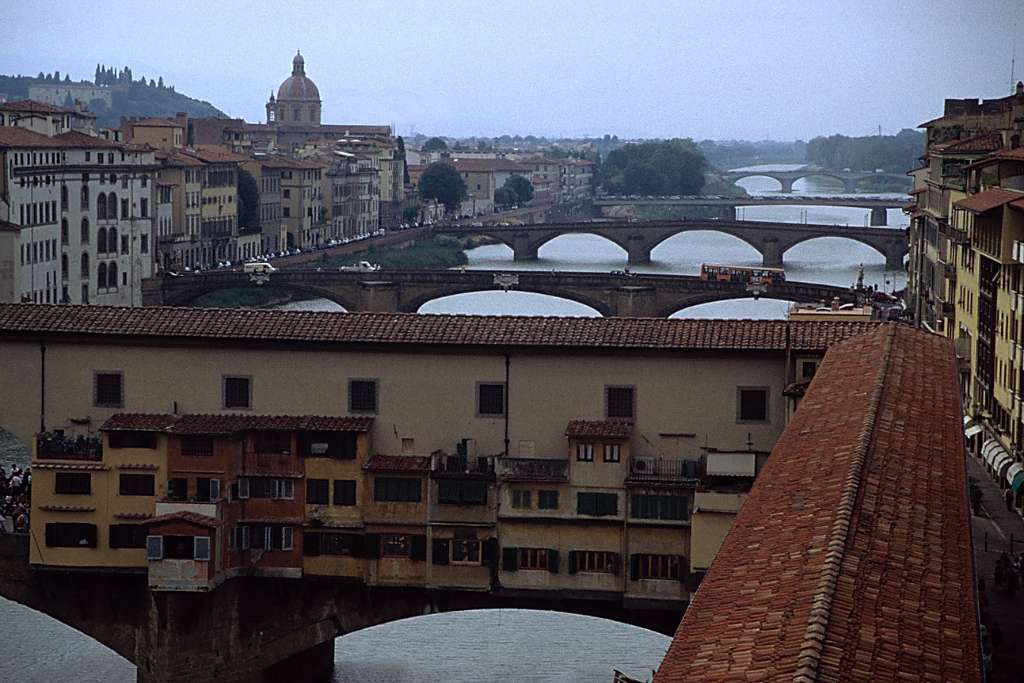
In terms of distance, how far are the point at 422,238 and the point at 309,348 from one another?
54416 mm

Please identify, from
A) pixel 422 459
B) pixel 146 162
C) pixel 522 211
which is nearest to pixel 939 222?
pixel 422 459

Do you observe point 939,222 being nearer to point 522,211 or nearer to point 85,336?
point 85,336

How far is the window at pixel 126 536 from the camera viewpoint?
58.5ft

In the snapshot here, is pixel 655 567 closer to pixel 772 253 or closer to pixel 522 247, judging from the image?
pixel 772 253

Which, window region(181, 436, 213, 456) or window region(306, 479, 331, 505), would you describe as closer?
window region(181, 436, 213, 456)

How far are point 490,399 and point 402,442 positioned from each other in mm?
891

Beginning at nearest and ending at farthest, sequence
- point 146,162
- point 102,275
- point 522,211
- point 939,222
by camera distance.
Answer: point 939,222 → point 102,275 → point 146,162 → point 522,211

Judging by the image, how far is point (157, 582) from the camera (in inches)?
680

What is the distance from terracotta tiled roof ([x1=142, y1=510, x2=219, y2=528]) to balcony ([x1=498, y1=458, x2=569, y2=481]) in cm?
255

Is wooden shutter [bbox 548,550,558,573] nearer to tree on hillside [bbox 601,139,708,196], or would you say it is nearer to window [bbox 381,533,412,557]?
window [bbox 381,533,412,557]

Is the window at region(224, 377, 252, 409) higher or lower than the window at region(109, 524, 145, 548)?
higher

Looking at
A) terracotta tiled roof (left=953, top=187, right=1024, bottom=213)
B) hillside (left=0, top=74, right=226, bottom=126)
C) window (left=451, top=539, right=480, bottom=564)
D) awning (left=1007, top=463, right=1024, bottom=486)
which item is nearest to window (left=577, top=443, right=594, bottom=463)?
window (left=451, top=539, right=480, bottom=564)

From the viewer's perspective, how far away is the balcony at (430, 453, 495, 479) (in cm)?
1750

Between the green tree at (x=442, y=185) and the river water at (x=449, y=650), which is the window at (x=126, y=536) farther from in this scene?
the green tree at (x=442, y=185)
